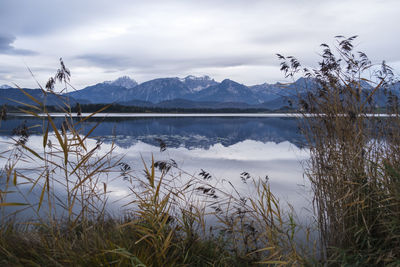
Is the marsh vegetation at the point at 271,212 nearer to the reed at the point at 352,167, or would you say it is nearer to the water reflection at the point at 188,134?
the reed at the point at 352,167

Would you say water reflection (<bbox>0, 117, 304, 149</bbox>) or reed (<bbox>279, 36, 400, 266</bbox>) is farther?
water reflection (<bbox>0, 117, 304, 149</bbox>)

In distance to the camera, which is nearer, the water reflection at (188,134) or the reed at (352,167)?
the reed at (352,167)

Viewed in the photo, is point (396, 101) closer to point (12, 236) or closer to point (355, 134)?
point (355, 134)

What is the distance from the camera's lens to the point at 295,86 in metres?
4.42

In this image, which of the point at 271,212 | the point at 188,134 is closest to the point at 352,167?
the point at 271,212

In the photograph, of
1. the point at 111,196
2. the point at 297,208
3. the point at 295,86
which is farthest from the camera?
the point at 111,196

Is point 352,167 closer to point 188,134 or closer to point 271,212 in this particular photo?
point 271,212

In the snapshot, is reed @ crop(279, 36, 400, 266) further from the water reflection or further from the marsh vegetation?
the water reflection

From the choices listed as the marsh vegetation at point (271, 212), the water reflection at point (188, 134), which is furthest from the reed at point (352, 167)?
the water reflection at point (188, 134)

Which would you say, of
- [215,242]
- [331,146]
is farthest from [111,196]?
[331,146]

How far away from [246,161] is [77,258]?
34.8ft

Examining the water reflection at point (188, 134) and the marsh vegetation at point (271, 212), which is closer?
the marsh vegetation at point (271, 212)

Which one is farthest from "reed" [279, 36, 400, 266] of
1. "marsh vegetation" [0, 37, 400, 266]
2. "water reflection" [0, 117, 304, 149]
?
"water reflection" [0, 117, 304, 149]

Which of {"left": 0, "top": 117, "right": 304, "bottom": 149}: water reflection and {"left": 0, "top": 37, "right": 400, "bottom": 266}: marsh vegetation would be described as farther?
{"left": 0, "top": 117, "right": 304, "bottom": 149}: water reflection
